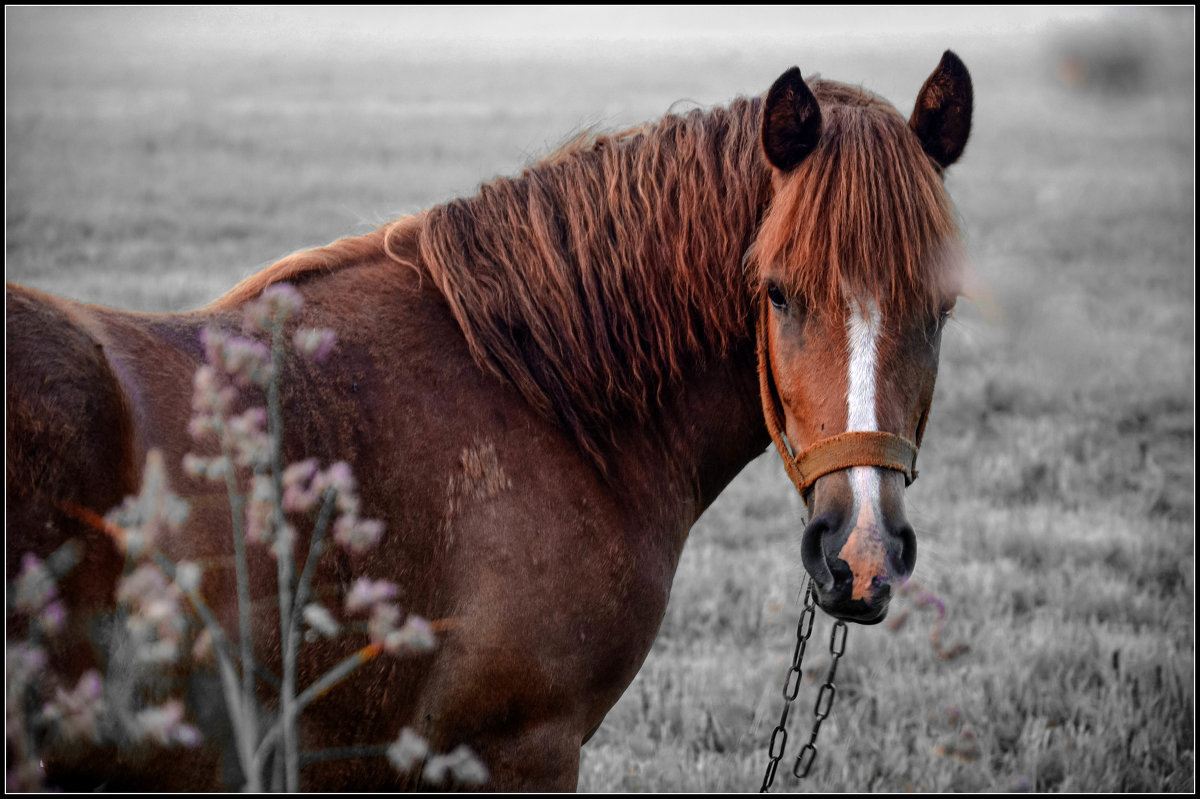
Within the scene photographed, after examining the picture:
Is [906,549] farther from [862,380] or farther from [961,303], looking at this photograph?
[961,303]

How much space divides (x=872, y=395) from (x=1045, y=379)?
6.54 meters

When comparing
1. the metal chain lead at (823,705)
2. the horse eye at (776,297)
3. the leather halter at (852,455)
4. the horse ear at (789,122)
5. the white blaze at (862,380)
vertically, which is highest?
the horse ear at (789,122)

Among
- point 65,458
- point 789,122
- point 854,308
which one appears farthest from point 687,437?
point 65,458

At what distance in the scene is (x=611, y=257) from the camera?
2492 mm

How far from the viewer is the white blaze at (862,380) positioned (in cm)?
207

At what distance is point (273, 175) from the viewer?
44.7 ft

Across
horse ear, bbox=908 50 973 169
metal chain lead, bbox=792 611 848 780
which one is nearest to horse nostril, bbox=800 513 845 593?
metal chain lead, bbox=792 611 848 780

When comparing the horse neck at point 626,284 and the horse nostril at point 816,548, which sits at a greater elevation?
the horse neck at point 626,284

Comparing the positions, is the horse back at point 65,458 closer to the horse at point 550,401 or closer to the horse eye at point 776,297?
the horse at point 550,401

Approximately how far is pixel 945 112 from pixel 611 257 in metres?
0.92

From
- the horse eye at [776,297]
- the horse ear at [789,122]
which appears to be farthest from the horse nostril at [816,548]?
the horse ear at [789,122]

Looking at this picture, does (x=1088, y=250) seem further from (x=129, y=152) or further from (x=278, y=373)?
(x=129, y=152)

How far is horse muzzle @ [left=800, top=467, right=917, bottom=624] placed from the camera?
1996 millimetres

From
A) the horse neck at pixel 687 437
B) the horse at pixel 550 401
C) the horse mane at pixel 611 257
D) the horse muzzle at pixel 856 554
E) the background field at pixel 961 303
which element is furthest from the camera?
the background field at pixel 961 303
